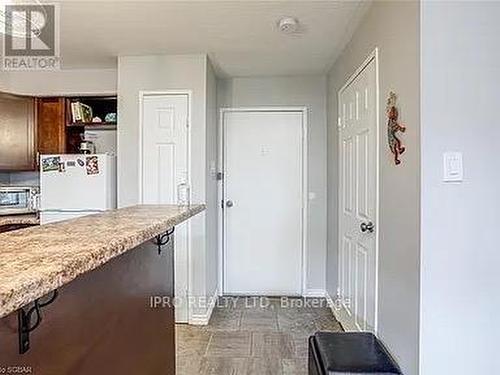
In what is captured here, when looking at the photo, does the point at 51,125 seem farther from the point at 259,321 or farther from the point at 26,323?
the point at 26,323

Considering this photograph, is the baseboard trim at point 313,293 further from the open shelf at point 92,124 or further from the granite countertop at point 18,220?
the granite countertop at point 18,220

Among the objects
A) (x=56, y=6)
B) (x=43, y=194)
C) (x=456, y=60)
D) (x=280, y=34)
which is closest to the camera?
(x=456, y=60)

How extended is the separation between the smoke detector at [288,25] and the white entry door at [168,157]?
119cm

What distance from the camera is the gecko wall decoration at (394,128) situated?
88.2 inches

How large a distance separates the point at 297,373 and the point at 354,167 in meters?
1.50

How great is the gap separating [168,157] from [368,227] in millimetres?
1939

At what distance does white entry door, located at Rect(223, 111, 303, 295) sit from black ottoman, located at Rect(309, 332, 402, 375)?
2.31 m

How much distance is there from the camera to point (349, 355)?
2.23m

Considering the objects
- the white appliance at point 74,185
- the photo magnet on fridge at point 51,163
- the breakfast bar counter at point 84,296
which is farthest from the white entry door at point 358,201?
the photo magnet on fridge at point 51,163

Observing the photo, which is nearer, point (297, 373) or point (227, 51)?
point (297, 373)

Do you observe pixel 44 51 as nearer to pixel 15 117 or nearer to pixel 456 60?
pixel 15 117

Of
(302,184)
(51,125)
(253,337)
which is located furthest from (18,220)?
(302,184)

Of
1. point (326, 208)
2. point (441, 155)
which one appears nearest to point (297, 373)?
point (441, 155)

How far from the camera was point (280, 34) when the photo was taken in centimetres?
334
